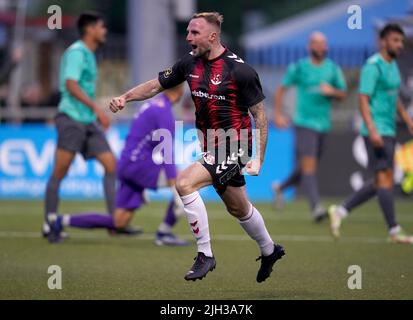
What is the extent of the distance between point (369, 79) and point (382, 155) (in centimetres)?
84

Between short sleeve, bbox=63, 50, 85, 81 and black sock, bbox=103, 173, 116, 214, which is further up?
short sleeve, bbox=63, 50, 85, 81

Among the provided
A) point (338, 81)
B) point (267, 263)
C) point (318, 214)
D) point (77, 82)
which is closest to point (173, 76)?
point (267, 263)

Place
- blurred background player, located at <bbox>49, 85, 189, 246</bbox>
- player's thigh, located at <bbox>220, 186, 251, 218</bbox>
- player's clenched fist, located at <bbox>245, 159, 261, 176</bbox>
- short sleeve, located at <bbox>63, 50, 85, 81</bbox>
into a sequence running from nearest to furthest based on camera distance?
player's clenched fist, located at <bbox>245, 159, 261, 176</bbox>, player's thigh, located at <bbox>220, 186, 251, 218</bbox>, blurred background player, located at <bbox>49, 85, 189, 246</bbox>, short sleeve, located at <bbox>63, 50, 85, 81</bbox>

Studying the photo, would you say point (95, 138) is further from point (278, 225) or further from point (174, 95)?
point (278, 225)

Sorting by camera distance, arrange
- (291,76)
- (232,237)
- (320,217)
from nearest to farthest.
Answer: (232,237) → (320,217) → (291,76)

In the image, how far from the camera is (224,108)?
9023 mm

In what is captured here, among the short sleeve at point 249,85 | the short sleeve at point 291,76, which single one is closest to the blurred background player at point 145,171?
the short sleeve at point 249,85

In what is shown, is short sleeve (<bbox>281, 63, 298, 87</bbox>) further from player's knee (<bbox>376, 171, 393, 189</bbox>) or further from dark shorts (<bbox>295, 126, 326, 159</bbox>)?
player's knee (<bbox>376, 171, 393, 189</bbox>)

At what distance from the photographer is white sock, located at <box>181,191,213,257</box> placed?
8938 mm

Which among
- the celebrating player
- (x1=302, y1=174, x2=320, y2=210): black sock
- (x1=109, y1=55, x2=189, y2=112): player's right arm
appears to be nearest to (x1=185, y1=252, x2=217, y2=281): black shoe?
the celebrating player

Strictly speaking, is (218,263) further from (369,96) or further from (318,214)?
(318,214)

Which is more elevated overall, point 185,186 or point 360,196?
point 360,196

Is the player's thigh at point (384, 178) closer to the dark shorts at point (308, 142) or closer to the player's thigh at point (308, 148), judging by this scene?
the player's thigh at point (308, 148)

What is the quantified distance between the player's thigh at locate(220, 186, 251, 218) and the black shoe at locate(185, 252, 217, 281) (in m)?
0.46
